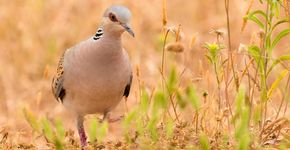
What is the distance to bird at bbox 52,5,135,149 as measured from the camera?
4.63m

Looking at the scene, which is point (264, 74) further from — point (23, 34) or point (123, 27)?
point (23, 34)

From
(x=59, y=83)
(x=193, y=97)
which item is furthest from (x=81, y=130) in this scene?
(x=193, y=97)

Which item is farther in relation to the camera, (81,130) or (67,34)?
(67,34)

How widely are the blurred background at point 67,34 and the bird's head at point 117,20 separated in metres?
2.39

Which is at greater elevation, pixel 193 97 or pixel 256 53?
pixel 256 53

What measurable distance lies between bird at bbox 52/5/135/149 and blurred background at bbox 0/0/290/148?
2.09 meters

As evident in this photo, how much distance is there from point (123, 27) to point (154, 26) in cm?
379

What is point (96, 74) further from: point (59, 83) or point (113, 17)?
point (59, 83)

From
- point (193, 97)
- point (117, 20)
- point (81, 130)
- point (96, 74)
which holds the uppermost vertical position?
point (117, 20)

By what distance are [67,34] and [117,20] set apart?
352 cm

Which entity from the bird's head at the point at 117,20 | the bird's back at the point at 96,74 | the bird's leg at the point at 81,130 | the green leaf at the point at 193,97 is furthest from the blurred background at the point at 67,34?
the green leaf at the point at 193,97

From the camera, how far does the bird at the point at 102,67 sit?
463cm

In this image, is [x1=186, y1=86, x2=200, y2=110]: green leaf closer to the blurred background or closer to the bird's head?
the bird's head

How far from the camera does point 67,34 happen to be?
801cm
